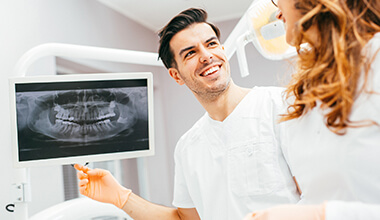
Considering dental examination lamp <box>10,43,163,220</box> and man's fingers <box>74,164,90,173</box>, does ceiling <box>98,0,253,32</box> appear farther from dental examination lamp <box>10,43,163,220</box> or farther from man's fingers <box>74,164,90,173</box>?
man's fingers <box>74,164,90,173</box>

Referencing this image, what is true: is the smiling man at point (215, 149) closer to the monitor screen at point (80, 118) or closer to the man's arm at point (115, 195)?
the man's arm at point (115, 195)

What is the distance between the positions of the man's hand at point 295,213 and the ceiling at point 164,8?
319cm

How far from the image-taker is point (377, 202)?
831mm

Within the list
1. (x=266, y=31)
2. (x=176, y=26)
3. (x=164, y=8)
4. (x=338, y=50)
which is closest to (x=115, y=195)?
(x=176, y=26)

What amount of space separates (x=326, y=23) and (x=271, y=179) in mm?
758

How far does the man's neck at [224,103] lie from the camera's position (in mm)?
1721

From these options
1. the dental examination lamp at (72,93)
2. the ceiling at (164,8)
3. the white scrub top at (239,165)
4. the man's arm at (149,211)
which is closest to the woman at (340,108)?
the white scrub top at (239,165)

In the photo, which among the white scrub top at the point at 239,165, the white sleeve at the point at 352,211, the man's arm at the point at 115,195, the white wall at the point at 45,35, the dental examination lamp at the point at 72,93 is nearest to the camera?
the white sleeve at the point at 352,211

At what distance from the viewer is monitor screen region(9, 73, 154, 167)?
1.64 metres

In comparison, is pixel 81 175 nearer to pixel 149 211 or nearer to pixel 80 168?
pixel 80 168

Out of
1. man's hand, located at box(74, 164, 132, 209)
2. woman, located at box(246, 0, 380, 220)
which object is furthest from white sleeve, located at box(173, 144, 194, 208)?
woman, located at box(246, 0, 380, 220)

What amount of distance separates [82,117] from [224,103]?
58cm

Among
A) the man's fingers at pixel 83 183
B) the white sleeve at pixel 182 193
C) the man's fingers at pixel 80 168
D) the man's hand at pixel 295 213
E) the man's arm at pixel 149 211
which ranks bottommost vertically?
the man's arm at pixel 149 211

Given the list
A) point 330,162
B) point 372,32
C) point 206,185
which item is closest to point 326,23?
point 372,32
